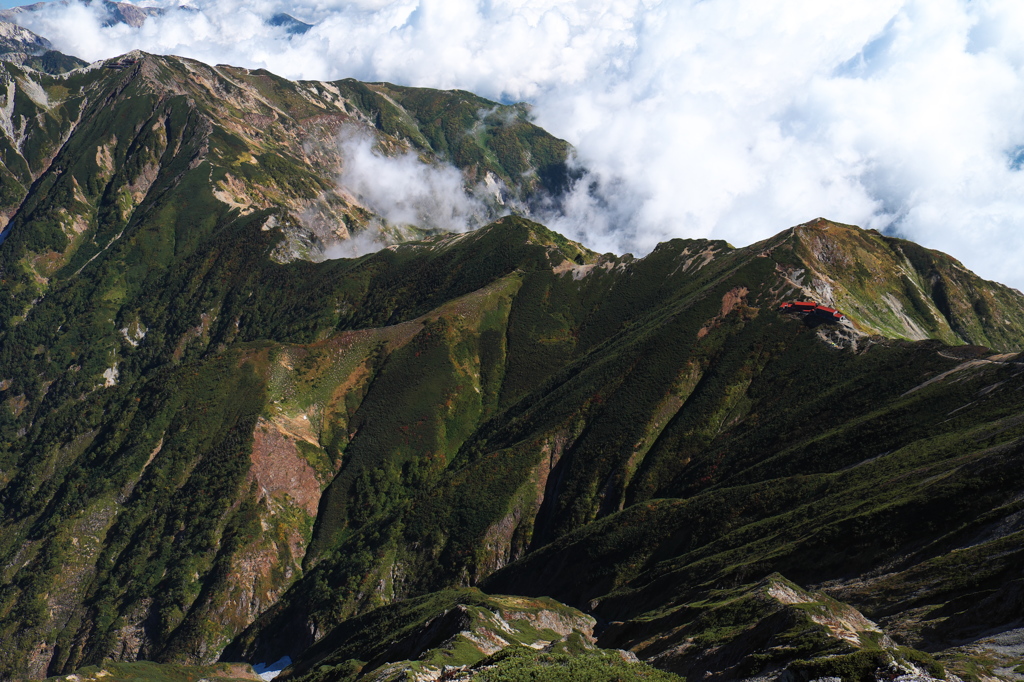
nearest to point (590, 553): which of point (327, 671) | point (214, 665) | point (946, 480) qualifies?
point (327, 671)

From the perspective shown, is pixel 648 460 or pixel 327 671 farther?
pixel 648 460

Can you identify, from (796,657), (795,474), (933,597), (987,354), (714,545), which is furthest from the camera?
(987,354)

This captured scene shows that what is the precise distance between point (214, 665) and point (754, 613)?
140165 millimetres

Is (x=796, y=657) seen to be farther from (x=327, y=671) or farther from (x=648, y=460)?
(x=648, y=460)

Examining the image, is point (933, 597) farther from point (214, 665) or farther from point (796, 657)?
point (214, 665)

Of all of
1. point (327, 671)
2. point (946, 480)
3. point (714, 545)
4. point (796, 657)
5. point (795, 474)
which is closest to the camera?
point (796, 657)

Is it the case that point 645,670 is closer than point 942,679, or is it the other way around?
point 942,679

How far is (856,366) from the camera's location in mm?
187750

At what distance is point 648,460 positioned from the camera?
19825cm

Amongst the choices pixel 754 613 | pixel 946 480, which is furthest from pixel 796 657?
pixel 946 480

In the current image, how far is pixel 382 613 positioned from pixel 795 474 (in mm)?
97276

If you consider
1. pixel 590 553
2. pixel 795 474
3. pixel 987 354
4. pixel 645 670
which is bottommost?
pixel 645 670

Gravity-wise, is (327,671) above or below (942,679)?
below

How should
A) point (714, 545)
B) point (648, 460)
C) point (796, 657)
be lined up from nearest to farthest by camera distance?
point (796, 657) → point (714, 545) → point (648, 460)
